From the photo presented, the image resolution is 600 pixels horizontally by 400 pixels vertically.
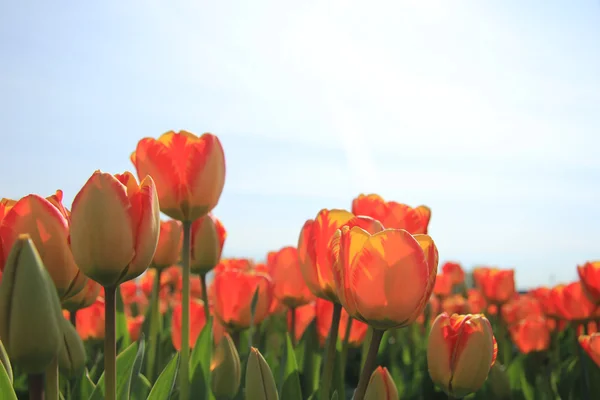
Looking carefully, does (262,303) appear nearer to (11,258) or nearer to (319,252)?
(319,252)

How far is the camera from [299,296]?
2.09m

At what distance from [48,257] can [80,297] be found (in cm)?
46

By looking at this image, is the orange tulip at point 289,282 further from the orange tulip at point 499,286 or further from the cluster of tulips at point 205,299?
the orange tulip at point 499,286

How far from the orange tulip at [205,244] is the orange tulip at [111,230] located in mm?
964

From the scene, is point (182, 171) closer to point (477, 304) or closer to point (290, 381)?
point (290, 381)

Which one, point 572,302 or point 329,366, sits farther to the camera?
point 572,302

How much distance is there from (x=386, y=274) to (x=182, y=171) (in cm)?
64

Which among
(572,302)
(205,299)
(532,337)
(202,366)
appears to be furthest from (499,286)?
(202,366)

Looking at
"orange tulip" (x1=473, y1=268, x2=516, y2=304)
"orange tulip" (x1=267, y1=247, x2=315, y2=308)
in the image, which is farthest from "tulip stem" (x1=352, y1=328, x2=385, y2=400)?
"orange tulip" (x1=473, y1=268, x2=516, y2=304)

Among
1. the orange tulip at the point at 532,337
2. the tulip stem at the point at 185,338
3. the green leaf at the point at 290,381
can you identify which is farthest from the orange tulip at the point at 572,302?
the tulip stem at the point at 185,338

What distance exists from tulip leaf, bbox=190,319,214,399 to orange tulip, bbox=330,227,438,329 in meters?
0.62

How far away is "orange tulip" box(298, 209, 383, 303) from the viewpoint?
4.08ft

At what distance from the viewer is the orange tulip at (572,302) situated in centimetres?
296

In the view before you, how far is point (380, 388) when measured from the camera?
1.18 metres
